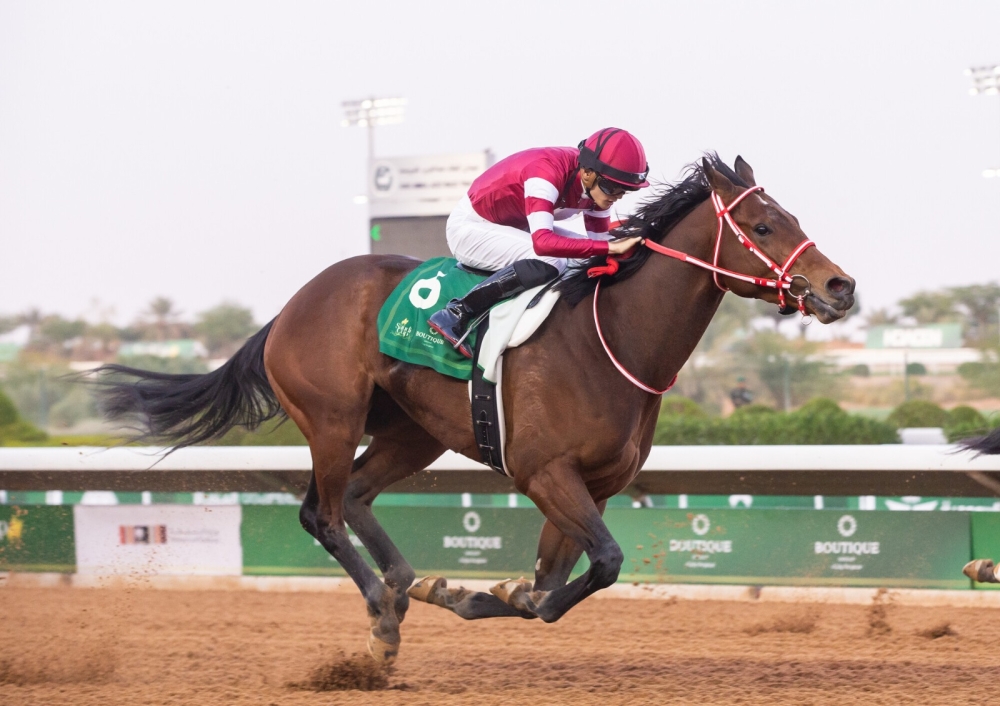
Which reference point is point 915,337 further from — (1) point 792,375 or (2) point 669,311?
(2) point 669,311

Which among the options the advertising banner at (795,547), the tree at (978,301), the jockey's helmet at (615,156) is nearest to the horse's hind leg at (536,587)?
the jockey's helmet at (615,156)

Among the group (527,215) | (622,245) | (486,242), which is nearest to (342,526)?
(486,242)

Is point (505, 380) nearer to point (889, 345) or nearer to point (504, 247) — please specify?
point (504, 247)

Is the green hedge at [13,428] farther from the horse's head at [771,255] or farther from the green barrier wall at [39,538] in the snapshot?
the horse's head at [771,255]

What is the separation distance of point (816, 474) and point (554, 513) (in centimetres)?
275

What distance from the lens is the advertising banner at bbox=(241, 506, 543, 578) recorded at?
6547mm

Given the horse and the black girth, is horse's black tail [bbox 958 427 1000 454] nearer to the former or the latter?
the horse

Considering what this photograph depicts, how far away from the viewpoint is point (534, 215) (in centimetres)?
373

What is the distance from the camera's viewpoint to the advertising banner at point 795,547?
5.88m

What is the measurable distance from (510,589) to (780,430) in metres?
6.27

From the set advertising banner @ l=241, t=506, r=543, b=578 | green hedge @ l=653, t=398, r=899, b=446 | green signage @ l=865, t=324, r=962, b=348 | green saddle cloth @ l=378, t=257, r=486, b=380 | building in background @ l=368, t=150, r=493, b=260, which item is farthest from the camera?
green signage @ l=865, t=324, r=962, b=348

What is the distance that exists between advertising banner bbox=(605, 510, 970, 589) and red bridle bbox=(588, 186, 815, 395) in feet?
7.80

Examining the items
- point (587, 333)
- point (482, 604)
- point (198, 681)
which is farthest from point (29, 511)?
point (587, 333)

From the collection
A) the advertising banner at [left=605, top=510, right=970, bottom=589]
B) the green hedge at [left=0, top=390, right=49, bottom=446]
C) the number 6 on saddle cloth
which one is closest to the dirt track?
the advertising banner at [left=605, top=510, right=970, bottom=589]
